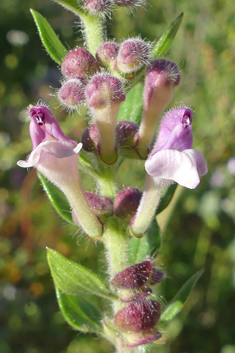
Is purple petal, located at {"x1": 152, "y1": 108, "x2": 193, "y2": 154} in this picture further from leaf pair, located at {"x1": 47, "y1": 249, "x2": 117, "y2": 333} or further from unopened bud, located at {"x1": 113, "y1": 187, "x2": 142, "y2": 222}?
leaf pair, located at {"x1": 47, "y1": 249, "x2": 117, "y2": 333}

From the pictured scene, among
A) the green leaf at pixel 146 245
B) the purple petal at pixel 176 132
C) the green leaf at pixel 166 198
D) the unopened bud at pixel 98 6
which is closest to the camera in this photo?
the purple petal at pixel 176 132

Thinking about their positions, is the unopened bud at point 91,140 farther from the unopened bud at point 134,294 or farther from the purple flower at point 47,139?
the unopened bud at point 134,294

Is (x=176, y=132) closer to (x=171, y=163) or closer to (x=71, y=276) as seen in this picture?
(x=171, y=163)

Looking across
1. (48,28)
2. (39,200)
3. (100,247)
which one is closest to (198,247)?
(100,247)

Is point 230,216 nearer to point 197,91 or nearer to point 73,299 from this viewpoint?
point 197,91

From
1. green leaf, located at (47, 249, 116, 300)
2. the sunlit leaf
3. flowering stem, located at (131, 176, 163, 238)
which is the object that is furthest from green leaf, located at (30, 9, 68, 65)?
green leaf, located at (47, 249, 116, 300)

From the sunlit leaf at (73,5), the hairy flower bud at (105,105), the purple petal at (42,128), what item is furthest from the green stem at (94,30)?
the purple petal at (42,128)
